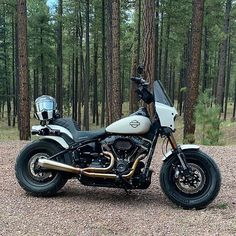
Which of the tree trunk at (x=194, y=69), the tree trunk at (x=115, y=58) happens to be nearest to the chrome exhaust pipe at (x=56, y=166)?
the tree trunk at (x=194, y=69)

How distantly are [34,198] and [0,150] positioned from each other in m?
3.67

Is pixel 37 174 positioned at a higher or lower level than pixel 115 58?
lower

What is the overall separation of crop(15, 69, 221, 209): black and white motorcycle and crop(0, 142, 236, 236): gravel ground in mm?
232

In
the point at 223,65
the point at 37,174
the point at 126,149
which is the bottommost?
the point at 37,174

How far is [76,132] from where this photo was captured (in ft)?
17.4

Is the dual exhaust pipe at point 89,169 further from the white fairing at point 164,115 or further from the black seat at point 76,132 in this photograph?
the white fairing at point 164,115

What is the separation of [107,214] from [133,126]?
1152 mm

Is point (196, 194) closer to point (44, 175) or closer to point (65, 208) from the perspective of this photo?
Result: point (65, 208)

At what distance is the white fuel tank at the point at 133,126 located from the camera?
16.3ft

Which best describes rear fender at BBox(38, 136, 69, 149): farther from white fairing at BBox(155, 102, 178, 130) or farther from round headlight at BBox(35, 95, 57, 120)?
white fairing at BBox(155, 102, 178, 130)

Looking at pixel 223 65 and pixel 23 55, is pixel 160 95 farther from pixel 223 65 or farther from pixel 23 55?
pixel 223 65

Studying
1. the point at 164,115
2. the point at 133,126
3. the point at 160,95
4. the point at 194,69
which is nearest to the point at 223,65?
the point at 194,69

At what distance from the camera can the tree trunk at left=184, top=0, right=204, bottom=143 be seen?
38.8ft

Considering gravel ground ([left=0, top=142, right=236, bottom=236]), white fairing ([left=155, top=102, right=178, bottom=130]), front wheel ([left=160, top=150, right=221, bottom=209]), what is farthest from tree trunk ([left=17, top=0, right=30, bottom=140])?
front wheel ([left=160, top=150, right=221, bottom=209])
